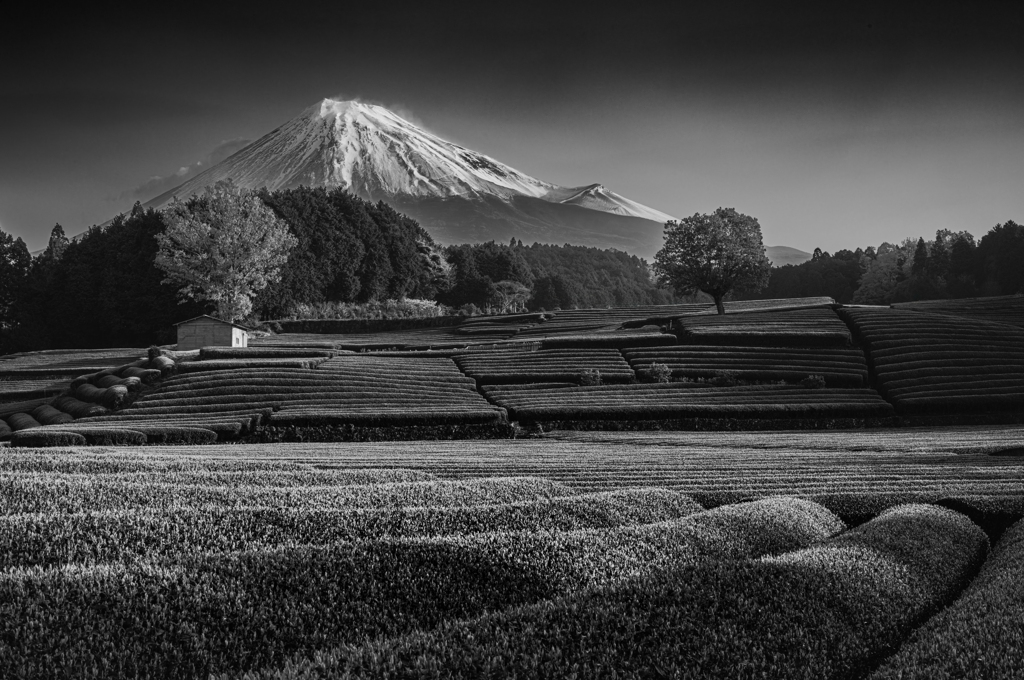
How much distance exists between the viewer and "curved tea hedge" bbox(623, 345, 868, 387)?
4322cm

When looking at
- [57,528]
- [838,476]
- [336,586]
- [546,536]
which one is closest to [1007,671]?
[546,536]

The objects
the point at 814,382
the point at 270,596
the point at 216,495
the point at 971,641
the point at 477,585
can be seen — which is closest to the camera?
the point at 971,641

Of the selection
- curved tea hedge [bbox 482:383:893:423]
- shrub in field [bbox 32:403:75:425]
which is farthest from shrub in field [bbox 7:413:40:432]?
curved tea hedge [bbox 482:383:893:423]

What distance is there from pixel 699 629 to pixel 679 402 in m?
32.2

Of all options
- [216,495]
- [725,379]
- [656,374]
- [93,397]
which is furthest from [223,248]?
[216,495]

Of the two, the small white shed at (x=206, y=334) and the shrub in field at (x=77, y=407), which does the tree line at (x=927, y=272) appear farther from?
the shrub in field at (x=77, y=407)

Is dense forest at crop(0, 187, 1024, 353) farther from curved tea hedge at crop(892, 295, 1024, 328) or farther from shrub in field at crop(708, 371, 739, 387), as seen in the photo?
shrub in field at crop(708, 371, 739, 387)

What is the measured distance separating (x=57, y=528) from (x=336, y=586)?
3.35 metres

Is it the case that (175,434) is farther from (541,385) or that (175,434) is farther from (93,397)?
(541,385)

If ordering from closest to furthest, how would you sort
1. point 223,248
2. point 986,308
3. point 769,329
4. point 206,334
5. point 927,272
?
point 206,334, point 769,329, point 223,248, point 986,308, point 927,272

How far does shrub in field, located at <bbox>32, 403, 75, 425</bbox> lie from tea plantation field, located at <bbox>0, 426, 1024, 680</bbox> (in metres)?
24.1

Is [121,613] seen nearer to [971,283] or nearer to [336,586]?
[336,586]

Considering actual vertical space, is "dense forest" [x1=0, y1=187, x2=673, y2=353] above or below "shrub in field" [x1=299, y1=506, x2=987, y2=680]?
above

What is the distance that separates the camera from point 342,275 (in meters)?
80.9
